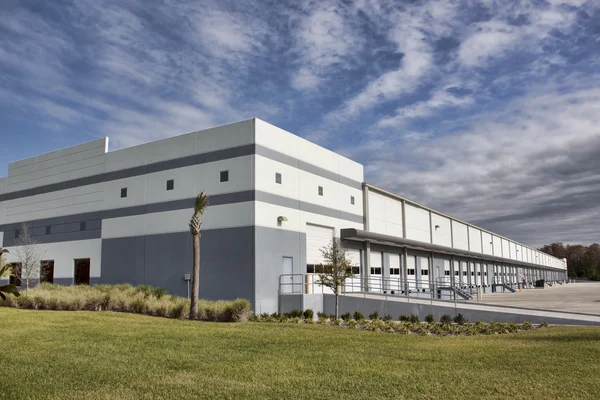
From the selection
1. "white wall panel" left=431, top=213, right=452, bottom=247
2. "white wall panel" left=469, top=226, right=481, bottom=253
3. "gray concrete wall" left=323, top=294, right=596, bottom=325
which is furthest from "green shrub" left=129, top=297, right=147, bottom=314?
"white wall panel" left=469, top=226, right=481, bottom=253

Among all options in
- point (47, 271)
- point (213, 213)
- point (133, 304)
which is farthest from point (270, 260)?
point (47, 271)

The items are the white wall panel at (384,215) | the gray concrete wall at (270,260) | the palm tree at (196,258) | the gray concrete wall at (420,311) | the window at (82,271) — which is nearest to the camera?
the palm tree at (196,258)

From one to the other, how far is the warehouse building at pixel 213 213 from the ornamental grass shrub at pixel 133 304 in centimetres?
424

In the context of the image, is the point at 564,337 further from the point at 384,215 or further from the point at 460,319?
the point at 384,215

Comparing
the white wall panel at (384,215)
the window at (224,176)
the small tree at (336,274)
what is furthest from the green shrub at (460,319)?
the white wall panel at (384,215)

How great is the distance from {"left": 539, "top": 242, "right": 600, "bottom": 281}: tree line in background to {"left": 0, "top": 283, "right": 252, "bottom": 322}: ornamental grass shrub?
151485mm

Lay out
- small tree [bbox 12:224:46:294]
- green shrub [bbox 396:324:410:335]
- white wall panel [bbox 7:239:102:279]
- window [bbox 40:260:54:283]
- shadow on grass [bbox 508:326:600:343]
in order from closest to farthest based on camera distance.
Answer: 1. shadow on grass [bbox 508:326:600:343]
2. green shrub [bbox 396:324:410:335]
3. white wall panel [bbox 7:239:102:279]
4. small tree [bbox 12:224:46:294]
5. window [bbox 40:260:54:283]

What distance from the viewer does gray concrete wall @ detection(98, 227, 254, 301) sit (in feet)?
82.9

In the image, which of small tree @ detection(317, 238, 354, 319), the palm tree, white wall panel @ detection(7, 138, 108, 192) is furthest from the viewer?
white wall panel @ detection(7, 138, 108, 192)

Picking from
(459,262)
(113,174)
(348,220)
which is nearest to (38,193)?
(113,174)

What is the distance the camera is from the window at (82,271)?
32203 mm

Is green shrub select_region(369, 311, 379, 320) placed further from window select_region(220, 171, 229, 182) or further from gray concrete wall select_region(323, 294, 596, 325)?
window select_region(220, 171, 229, 182)

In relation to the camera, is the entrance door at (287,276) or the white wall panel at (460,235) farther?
the white wall panel at (460,235)

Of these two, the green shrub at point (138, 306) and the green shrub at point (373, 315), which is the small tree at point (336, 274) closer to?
the green shrub at point (373, 315)
